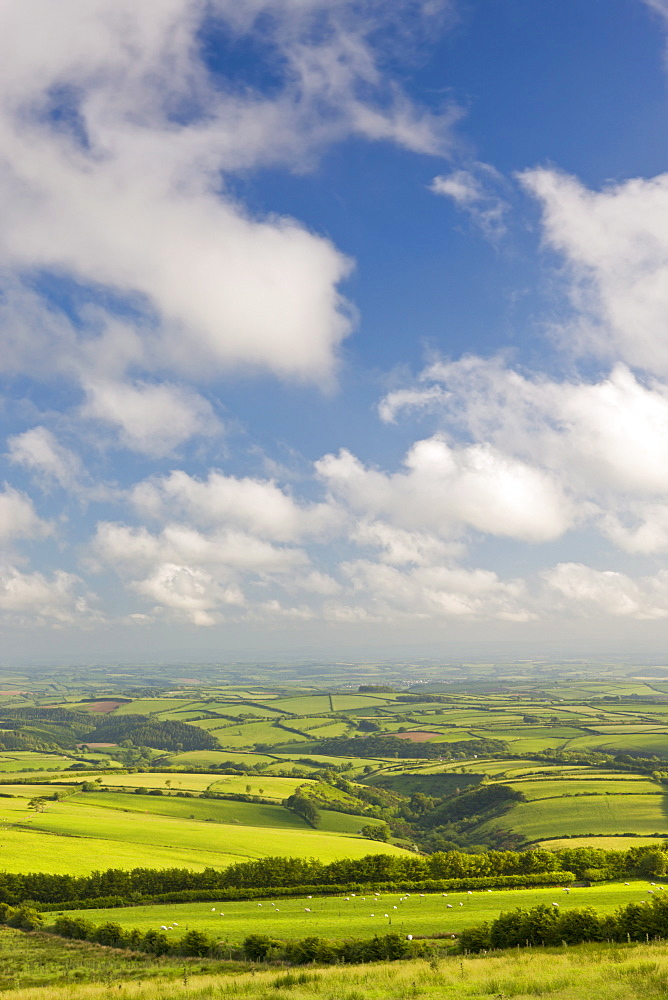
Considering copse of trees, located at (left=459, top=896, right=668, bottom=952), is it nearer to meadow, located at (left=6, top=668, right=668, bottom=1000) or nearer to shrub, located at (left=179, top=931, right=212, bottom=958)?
meadow, located at (left=6, top=668, right=668, bottom=1000)

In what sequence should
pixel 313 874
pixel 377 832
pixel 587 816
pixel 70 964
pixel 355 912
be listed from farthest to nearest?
pixel 377 832, pixel 587 816, pixel 313 874, pixel 355 912, pixel 70 964

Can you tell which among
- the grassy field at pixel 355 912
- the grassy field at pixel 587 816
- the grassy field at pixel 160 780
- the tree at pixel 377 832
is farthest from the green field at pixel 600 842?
the grassy field at pixel 160 780

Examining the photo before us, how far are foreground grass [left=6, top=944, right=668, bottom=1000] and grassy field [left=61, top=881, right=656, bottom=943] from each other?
483 inches

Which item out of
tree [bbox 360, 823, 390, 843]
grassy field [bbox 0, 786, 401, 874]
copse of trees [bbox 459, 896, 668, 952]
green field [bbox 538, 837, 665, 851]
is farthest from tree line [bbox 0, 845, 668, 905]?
tree [bbox 360, 823, 390, 843]

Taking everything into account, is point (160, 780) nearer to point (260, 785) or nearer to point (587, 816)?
point (260, 785)

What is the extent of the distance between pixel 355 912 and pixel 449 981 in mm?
29994

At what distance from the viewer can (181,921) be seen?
59.6 meters

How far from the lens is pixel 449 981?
3384cm

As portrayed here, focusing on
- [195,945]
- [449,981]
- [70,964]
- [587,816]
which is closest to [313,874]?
[195,945]

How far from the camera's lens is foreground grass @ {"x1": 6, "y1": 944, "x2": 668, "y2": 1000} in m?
30.4

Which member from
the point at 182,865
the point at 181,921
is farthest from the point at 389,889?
the point at 182,865

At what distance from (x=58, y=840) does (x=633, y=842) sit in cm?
9587

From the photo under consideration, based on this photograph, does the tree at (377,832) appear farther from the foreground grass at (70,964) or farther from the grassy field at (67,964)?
the foreground grass at (70,964)

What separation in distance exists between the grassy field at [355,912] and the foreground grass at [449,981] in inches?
483
